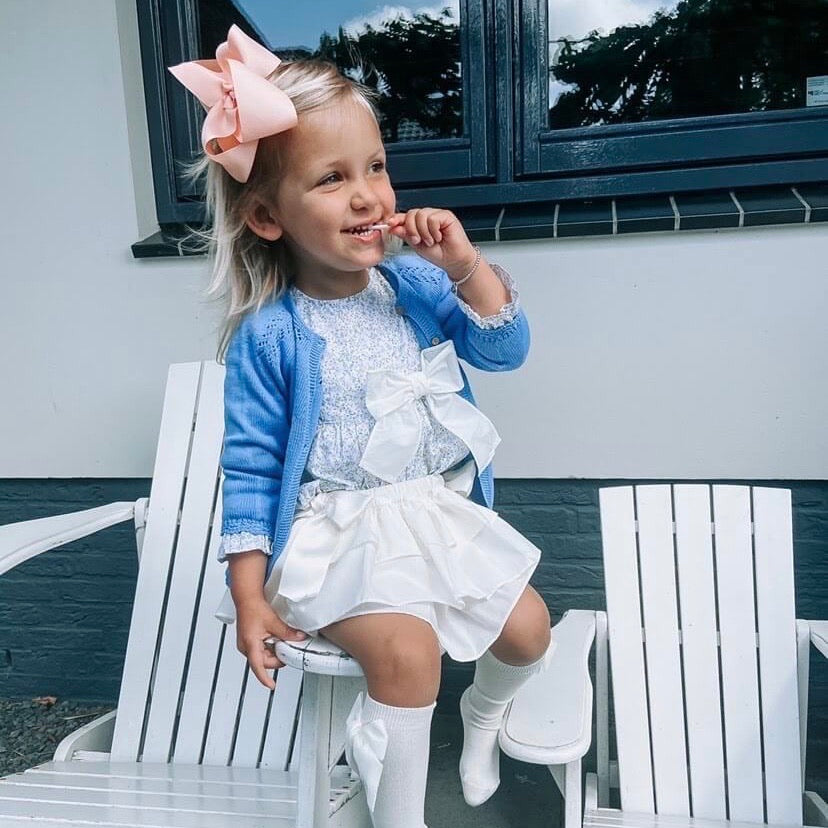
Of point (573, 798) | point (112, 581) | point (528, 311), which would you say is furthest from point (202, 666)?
point (528, 311)

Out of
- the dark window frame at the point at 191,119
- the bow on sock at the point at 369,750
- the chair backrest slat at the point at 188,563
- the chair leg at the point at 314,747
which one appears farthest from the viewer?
the dark window frame at the point at 191,119

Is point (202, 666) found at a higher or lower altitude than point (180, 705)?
higher

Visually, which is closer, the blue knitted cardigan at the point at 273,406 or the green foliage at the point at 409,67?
the blue knitted cardigan at the point at 273,406

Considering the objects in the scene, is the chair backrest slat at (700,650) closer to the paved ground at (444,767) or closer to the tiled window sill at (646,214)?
the paved ground at (444,767)

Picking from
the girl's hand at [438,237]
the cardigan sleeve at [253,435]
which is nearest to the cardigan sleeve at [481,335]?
the girl's hand at [438,237]

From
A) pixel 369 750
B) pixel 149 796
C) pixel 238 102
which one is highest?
pixel 238 102

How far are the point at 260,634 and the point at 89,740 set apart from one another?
81cm

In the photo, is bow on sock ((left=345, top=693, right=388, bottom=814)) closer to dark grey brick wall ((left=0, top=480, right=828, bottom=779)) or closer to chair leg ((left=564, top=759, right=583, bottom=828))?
chair leg ((left=564, top=759, right=583, bottom=828))

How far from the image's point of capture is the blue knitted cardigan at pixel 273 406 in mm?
1199

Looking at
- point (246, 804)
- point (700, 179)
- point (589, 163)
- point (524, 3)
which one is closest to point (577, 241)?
point (589, 163)

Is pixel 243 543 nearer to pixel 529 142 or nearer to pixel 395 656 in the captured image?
pixel 395 656

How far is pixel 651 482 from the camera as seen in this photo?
6.22ft

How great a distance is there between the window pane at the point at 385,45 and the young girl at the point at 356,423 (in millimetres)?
755

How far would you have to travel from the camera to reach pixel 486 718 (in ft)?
4.28
